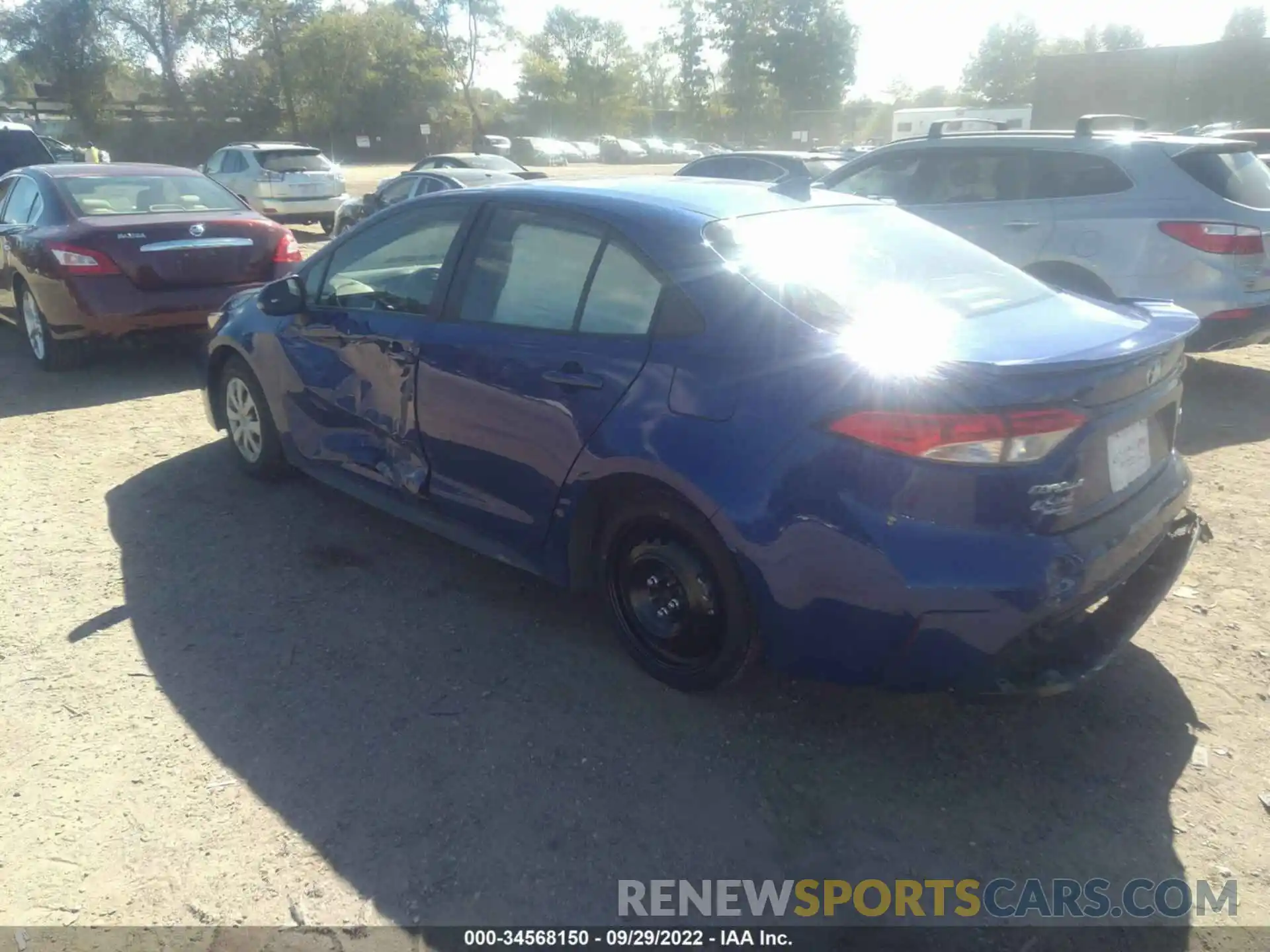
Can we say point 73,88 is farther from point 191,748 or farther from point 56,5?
point 191,748

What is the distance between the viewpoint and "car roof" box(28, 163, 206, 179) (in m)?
7.99

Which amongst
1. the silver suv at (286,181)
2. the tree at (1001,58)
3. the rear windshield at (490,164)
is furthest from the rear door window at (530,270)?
the tree at (1001,58)

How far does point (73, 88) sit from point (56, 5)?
14.0ft

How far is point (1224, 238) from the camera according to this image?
6320 millimetres

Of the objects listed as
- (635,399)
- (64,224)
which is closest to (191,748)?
(635,399)

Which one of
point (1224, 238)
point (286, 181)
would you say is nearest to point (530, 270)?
point (1224, 238)

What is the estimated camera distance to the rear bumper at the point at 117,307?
23.4ft

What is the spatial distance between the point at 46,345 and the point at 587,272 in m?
5.98

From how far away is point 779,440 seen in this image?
2852 millimetres

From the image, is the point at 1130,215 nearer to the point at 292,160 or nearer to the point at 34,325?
the point at 34,325

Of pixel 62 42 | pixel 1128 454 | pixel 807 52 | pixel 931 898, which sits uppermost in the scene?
pixel 807 52

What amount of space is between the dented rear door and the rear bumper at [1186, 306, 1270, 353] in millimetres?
4867

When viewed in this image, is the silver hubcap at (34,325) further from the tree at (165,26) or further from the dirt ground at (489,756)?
the tree at (165,26)

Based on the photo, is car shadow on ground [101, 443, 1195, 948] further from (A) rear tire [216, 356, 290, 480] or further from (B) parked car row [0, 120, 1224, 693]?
(A) rear tire [216, 356, 290, 480]
